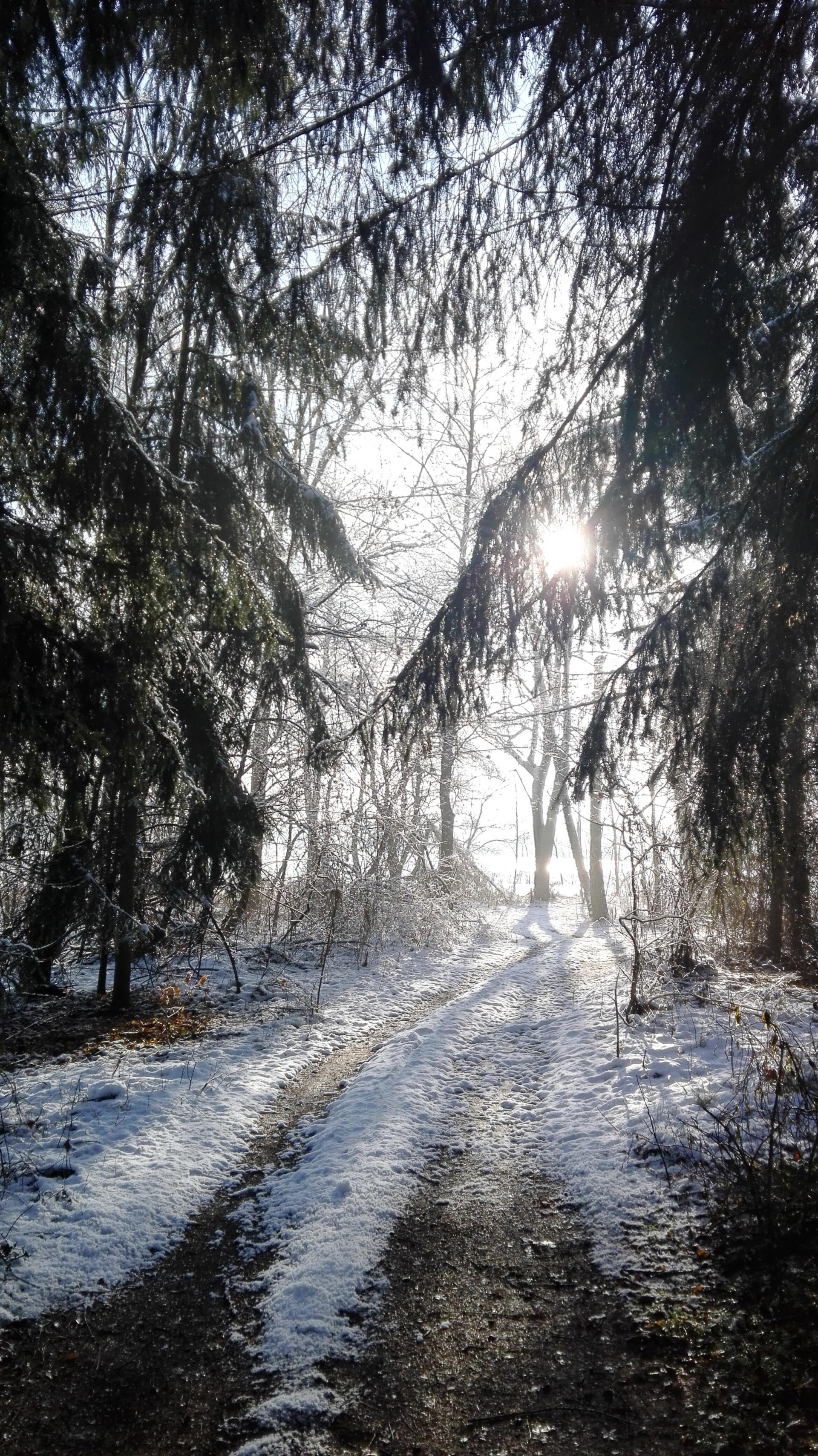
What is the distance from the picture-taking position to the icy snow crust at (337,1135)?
3.47 m

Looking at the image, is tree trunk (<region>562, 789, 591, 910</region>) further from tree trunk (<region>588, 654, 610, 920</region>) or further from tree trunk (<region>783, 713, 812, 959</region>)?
tree trunk (<region>783, 713, 812, 959</region>)

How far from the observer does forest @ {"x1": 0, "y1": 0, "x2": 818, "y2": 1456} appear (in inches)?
117

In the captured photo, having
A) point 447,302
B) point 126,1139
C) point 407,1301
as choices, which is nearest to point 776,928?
point 407,1301

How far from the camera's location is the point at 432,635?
4621 millimetres

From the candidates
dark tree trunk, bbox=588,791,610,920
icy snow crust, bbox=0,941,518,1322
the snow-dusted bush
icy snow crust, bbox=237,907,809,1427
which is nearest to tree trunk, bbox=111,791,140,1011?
icy snow crust, bbox=0,941,518,1322

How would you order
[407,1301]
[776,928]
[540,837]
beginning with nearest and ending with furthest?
[407,1301] < [776,928] < [540,837]

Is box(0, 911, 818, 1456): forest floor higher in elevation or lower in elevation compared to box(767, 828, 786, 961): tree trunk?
lower

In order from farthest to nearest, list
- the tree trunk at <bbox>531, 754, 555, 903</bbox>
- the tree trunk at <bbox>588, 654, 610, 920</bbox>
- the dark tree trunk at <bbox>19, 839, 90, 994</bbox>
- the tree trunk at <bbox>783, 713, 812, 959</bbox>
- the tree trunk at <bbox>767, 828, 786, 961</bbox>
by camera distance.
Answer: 1. the tree trunk at <bbox>531, 754, 555, 903</bbox>
2. the tree trunk at <bbox>588, 654, 610, 920</bbox>
3. the tree trunk at <bbox>767, 828, 786, 961</bbox>
4. the dark tree trunk at <bbox>19, 839, 90, 994</bbox>
5. the tree trunk at <bbox>783, 713, 812, 959</bbox>

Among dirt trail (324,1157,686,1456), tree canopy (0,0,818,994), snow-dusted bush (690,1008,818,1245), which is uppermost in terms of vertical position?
tree canopy (0,0,818,994)

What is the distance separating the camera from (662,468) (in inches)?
158

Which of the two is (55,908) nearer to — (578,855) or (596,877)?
(596,877)

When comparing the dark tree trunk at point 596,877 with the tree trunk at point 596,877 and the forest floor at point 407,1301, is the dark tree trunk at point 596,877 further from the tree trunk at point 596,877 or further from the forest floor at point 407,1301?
the forest floor at point 407,1301

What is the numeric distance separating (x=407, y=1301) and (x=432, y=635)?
3.41 m

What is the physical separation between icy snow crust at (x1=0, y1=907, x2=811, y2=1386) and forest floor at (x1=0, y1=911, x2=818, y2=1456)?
20 millimetres
